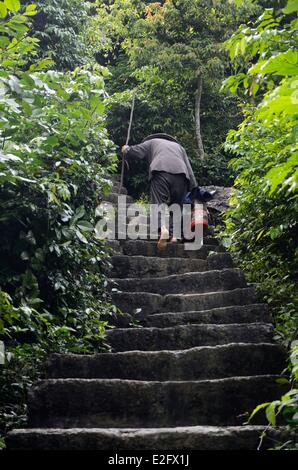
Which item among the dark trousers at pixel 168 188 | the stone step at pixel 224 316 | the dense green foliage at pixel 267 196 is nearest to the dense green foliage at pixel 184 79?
the dark trousers at pixel 168 188

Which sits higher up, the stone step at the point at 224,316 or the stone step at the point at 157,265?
the stone step at the point at 157,265

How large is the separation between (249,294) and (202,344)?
2.93 feet

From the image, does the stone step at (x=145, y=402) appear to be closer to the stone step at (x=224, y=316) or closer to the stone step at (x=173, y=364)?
the stone step at (x=173, y=364)

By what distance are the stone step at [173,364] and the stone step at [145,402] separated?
15.0 inches

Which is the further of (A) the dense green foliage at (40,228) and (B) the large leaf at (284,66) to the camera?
(A) the dense green foliage at (40,228)

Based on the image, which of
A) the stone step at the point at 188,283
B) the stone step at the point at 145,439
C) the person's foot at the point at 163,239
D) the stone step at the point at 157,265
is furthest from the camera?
the person's foot at the point at 163,239

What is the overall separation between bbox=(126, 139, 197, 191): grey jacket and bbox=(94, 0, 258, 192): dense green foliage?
2755 mm

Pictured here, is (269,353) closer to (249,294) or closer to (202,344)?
(202,344)

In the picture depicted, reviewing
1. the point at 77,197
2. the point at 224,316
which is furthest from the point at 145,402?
the point at 77,197

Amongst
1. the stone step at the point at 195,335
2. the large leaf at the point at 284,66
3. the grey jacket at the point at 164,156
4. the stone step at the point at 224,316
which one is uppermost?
the grey jacket at the point at 164,156

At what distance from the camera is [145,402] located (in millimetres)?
3328

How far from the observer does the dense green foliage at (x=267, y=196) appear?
3.40m

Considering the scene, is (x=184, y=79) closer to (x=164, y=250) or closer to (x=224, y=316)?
(x=164, y=250)

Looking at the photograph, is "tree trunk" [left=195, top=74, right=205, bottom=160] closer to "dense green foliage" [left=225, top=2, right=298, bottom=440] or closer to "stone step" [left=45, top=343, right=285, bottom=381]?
"dense green foliage" [left=225, top=2, right=298, bottom=440]
